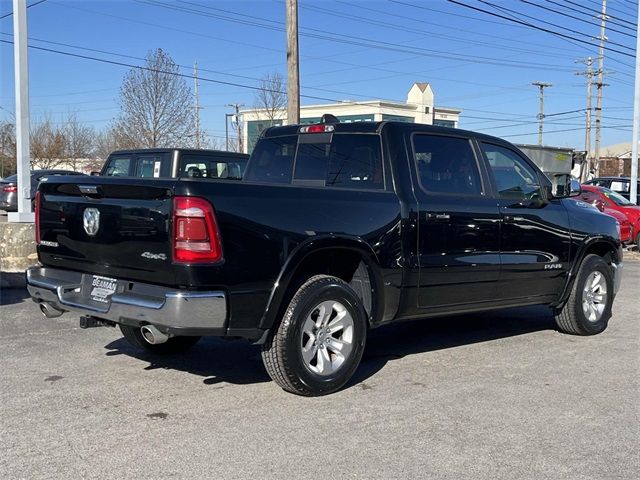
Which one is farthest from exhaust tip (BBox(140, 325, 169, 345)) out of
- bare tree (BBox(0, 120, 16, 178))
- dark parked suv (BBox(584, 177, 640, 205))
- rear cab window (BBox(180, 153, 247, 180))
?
bare tree (BBox(0, 120, 16, 178))

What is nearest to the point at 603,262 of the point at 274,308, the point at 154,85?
the point at 274,308

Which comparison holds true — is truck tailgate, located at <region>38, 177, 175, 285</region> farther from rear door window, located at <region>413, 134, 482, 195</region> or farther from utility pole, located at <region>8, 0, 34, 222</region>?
utility pole, located at <region>8, 0, 34, 222</region>

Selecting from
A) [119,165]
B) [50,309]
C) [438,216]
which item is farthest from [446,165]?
[119,165]

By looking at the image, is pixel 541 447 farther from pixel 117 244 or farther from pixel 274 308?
pixel 117 244

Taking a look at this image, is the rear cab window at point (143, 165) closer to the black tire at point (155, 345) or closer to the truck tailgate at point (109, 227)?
the black tire at point (155, 345)

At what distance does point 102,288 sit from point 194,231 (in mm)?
962

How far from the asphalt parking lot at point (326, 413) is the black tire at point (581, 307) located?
0.26 m

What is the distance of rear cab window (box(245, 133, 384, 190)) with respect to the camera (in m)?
5.66

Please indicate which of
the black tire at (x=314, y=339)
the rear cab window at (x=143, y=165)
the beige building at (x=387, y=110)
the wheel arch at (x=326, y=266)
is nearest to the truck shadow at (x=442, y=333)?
the black tire at (x=314, y=339)

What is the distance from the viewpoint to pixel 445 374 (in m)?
5.69

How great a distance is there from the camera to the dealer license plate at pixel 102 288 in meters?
4.73

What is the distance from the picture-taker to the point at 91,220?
4.85 metres

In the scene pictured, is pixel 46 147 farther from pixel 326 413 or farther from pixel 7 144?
pixel 326 413

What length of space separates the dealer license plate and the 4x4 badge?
0.32m
